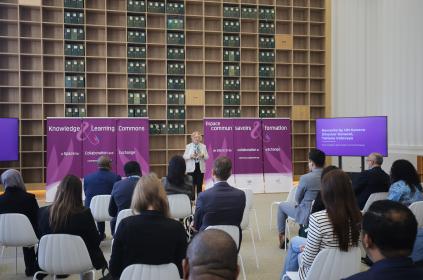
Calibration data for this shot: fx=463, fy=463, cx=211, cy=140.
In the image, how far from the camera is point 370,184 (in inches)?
199

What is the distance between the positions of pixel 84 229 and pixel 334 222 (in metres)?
1.74

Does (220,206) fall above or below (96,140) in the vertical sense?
below

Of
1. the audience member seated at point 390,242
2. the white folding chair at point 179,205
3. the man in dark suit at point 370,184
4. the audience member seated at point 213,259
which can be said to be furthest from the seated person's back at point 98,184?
the audience member seated at point 213,259

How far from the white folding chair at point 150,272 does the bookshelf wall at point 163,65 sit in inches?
318

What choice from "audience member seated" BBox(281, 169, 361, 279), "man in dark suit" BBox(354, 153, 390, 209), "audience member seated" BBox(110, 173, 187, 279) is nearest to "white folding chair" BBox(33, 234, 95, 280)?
"audience member seated" BBox(110, 173, 187, 279)

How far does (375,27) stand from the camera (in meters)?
11.2

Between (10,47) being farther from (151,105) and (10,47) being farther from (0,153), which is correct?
(151,105)

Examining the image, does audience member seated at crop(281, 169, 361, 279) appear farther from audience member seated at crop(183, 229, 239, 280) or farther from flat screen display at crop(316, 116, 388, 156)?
flat screen display at crop(316, 116, 388, 156)

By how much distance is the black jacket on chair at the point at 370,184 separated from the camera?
5039 mm

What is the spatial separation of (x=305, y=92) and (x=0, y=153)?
709 cm

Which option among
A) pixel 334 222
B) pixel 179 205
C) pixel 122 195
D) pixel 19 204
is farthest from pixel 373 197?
pixel 19 204

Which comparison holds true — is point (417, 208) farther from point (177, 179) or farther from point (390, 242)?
point (390, 242)

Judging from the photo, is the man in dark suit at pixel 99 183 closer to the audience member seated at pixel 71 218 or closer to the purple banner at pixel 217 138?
the audience member seated at pixel 71 218

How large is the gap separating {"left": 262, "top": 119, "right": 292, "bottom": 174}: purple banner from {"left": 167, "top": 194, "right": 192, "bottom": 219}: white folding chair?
5398 mm
